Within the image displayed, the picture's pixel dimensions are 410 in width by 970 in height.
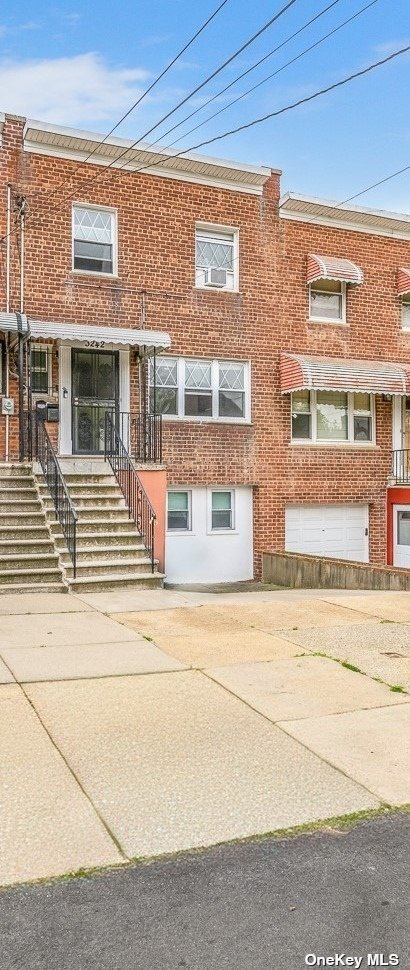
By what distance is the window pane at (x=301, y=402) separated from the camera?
16.2m

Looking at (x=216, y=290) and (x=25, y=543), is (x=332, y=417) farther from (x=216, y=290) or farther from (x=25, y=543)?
(x=25, y=543)

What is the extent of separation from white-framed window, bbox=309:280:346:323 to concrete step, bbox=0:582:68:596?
29.4ft

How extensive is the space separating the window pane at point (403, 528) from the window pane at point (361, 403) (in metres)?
2.42

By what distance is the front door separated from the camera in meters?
14.1

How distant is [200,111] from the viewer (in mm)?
11430

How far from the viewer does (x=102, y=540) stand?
36.3 ft

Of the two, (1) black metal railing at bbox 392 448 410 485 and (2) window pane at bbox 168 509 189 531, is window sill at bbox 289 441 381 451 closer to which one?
(1) black metal railing at bbox 392 448 410 485

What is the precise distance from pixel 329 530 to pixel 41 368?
698 cm

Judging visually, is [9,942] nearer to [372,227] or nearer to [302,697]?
[302,697]

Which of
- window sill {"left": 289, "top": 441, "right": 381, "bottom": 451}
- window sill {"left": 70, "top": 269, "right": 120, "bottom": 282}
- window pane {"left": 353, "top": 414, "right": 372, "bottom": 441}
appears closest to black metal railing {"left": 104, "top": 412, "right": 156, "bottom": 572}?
window sill {"left": 70, "top": 269, "right": 120, "bottom": 282}

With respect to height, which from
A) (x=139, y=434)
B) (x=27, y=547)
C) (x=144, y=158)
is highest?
(x=144, y=158)

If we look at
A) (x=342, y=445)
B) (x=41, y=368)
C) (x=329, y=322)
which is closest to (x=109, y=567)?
(x=41, y=368)

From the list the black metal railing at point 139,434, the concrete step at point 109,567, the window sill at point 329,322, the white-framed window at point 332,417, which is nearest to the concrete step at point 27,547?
the concrete step at point 109,567

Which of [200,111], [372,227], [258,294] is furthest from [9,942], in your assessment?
[372,227]
